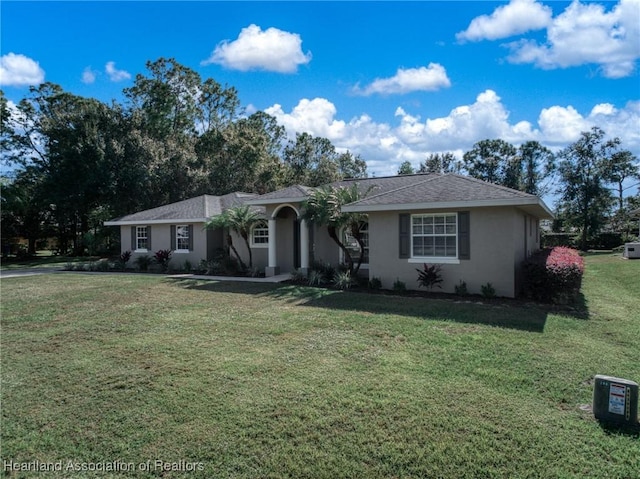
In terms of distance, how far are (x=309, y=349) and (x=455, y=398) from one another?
8.56 ft

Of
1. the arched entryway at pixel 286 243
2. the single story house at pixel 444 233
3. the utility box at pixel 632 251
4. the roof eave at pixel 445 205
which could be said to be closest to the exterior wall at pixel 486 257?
the single story house at pixel 444 233

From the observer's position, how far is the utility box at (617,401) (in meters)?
4.14

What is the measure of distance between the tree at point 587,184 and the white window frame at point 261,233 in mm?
29413

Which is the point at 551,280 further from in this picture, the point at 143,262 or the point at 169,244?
the point at 143,262

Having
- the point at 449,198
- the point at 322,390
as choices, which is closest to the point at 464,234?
the point at 449,198

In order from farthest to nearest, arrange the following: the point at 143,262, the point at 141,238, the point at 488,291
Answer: the point at 141,238 < the point at 143,262 < the point at 488,291

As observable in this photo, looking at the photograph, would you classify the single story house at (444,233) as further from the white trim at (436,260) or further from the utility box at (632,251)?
the utility box at (632,251)

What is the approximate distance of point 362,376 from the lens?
544cm

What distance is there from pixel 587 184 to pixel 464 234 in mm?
29902

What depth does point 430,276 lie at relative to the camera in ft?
37.6

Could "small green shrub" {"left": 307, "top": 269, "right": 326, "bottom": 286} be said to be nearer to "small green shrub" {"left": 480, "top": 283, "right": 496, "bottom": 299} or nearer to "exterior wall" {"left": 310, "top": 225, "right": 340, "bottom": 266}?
"exterior wall" {"left": 310, "top": 225, "right": 340, "bottom": 266}

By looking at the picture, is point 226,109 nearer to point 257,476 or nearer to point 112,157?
point 112,157

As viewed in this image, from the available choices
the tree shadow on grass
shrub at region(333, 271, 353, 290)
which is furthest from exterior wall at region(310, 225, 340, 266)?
the tree shadow on grass

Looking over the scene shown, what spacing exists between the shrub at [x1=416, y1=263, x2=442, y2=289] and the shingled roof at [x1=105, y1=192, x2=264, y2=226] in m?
8.48
